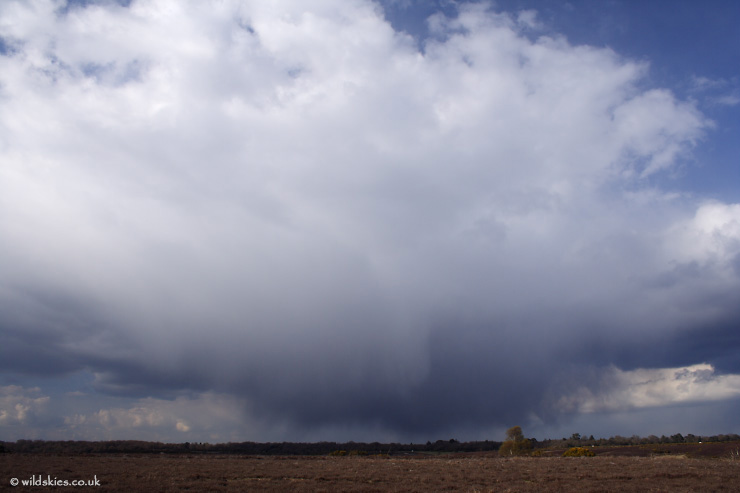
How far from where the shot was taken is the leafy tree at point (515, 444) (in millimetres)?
115312

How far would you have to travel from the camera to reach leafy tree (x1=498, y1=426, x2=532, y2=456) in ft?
378

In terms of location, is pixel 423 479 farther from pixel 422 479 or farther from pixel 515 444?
pixel 515 444

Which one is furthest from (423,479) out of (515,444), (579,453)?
(515,444)

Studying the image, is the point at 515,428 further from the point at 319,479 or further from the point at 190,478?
the point at 190,478

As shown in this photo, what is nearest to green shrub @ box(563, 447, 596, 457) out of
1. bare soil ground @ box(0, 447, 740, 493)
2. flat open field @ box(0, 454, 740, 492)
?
flat open field @ box(0, 454, 740, 492)

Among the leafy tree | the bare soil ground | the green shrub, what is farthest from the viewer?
the leafy tree

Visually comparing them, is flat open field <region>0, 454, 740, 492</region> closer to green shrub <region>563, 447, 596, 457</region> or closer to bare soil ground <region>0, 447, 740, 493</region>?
bare soil ground <region>0, 447, 740, 493</region>

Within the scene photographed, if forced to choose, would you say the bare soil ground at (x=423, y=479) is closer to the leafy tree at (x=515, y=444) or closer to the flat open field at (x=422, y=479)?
the flat open field at (x=422, y=479)

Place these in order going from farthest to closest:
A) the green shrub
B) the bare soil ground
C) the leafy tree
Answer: the leafy tree → the green shrub → the bare soil ground

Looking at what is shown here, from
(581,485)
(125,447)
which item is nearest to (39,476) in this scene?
(581,485)

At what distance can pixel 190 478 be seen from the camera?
4344cm

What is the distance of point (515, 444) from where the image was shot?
380 feet

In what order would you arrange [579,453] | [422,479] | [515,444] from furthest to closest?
[515,444]
[579,453]
[422,479]

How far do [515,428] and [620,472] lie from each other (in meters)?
78.1
